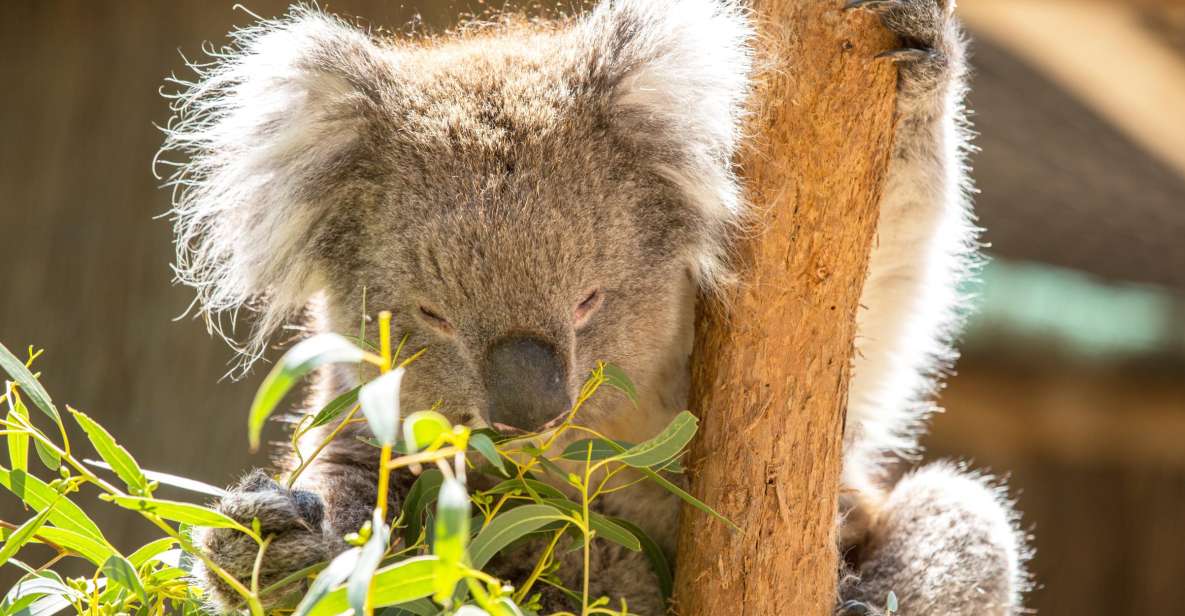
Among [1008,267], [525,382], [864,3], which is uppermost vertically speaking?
[1008,267]

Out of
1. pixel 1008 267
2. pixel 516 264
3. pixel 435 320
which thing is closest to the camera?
pixel 516 264

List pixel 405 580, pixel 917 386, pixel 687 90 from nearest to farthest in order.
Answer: pixel 405 580, pixel 687 90, pixel 917 386

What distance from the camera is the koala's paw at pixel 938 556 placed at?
8.59 feet

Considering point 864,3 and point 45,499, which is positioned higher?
point 864,3

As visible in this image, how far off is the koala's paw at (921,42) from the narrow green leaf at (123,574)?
1.45 meters

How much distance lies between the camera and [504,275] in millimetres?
2027

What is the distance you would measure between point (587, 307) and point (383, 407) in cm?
115

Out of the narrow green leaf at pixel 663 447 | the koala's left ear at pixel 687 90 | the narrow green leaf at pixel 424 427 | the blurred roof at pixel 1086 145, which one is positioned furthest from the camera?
the blurred roof at pixel 1086 145

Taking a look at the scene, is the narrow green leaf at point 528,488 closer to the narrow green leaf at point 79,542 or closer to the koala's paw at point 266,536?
the koala's paw at point 266,536

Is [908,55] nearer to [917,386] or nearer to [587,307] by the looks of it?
[587,307]

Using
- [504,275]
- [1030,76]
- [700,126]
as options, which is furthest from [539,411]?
[1030,76]

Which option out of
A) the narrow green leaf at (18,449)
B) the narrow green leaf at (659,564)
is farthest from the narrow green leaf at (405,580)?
the narrow green leaf at (659,564)

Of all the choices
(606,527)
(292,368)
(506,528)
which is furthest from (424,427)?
(606,527)

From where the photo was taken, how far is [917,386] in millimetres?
3117
